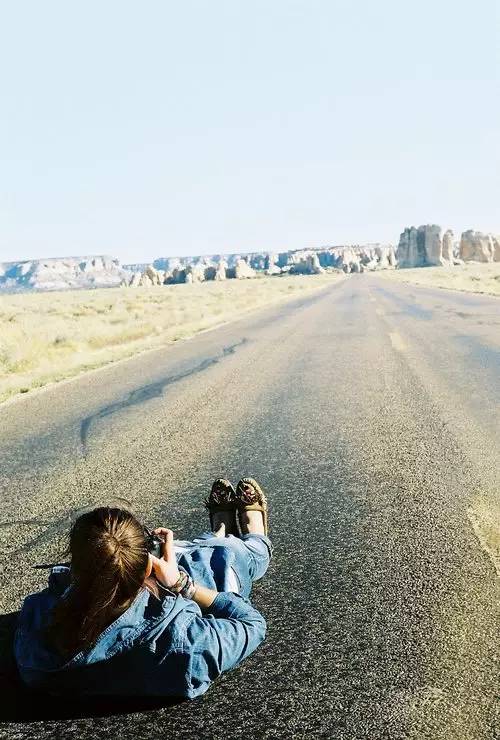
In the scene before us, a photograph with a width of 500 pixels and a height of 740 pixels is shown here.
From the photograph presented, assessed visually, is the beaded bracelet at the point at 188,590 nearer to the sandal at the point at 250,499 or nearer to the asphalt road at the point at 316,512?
the asphalt road at the point at 316,512

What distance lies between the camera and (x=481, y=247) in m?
144

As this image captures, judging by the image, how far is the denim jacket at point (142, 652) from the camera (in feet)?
8.16

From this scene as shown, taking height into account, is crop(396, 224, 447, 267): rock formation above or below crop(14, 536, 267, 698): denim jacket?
above

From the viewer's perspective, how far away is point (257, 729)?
2381mm

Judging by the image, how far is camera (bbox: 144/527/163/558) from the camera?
2626mm

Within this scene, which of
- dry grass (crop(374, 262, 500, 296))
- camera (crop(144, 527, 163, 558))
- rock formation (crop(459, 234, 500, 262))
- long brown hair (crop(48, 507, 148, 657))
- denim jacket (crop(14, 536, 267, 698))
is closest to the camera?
long brown hair (crop(48, 507, 148, 657))

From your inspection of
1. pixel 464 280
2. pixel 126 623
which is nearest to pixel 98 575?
pixel 126 623

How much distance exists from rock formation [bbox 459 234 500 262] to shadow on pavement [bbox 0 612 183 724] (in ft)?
496

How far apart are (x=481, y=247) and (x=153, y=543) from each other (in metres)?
152

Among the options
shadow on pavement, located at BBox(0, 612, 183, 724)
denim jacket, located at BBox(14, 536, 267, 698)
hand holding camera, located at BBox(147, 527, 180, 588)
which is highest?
hand holding camera, located at BBox(147, 527, 180, 588)

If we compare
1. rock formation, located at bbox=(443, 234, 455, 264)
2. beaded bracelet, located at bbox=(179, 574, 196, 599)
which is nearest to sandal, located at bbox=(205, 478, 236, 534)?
beaded bracelet, located at bbox=(179, 574, 196, 599)

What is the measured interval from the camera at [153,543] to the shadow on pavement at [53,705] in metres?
0.56

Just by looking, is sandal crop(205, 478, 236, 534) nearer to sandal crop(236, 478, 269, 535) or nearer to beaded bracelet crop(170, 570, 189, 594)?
sandal crop(236, 478, 269, 535)

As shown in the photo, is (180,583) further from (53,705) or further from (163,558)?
(53,705)
